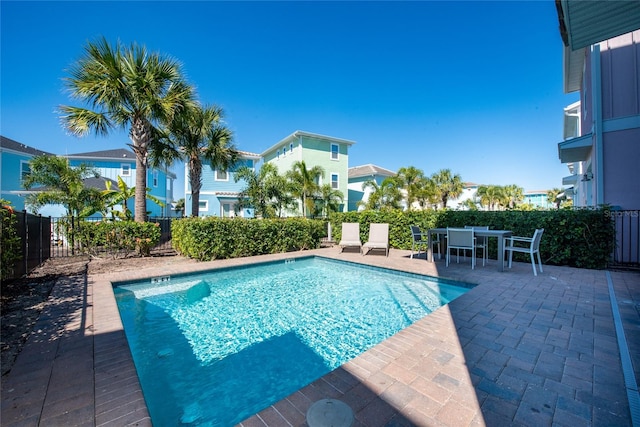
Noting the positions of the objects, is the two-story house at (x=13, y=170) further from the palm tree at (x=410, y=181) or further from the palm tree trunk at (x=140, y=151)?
the palm tree at (x=410, y=181)

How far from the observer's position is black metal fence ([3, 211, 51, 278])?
628cm

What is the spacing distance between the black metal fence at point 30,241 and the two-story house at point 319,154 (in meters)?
17.0

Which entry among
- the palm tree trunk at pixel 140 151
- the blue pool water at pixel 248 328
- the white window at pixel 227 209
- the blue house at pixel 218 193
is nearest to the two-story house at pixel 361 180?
the blue house at pixel 218 193

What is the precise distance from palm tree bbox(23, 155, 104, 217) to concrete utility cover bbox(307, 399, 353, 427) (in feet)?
50.0

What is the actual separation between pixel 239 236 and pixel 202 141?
6.61 m

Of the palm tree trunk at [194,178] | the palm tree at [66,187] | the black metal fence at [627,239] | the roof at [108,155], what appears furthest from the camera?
the roof at [108,155]

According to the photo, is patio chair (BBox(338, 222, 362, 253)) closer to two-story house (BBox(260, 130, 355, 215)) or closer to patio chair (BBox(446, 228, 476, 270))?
patio chair (BBox(446, 228, 476, 270))

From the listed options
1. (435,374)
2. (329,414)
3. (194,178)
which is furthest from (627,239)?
(194,178)

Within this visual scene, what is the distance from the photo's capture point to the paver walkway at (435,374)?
6.79ft

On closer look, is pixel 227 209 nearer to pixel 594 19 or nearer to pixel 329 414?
pixel 329 414

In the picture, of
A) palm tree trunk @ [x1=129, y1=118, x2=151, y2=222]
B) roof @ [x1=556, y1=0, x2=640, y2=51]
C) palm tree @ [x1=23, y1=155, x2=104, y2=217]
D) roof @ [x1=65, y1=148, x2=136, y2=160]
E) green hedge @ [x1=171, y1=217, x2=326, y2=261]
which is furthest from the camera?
roof @ [x1=65, y1=148, x2=136, y2=160]

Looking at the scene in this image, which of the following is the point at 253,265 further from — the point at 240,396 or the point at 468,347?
the point at 468,347

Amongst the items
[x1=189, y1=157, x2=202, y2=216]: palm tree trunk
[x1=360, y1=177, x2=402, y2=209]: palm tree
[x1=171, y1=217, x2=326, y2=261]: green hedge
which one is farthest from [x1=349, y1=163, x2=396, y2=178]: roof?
[x1=189, y1=157, x2=202, y2=216]: palm tree trunk

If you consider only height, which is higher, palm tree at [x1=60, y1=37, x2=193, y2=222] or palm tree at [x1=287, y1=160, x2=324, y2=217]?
palm tree at [x1=60, y1=37, x2=193, y2=222]
